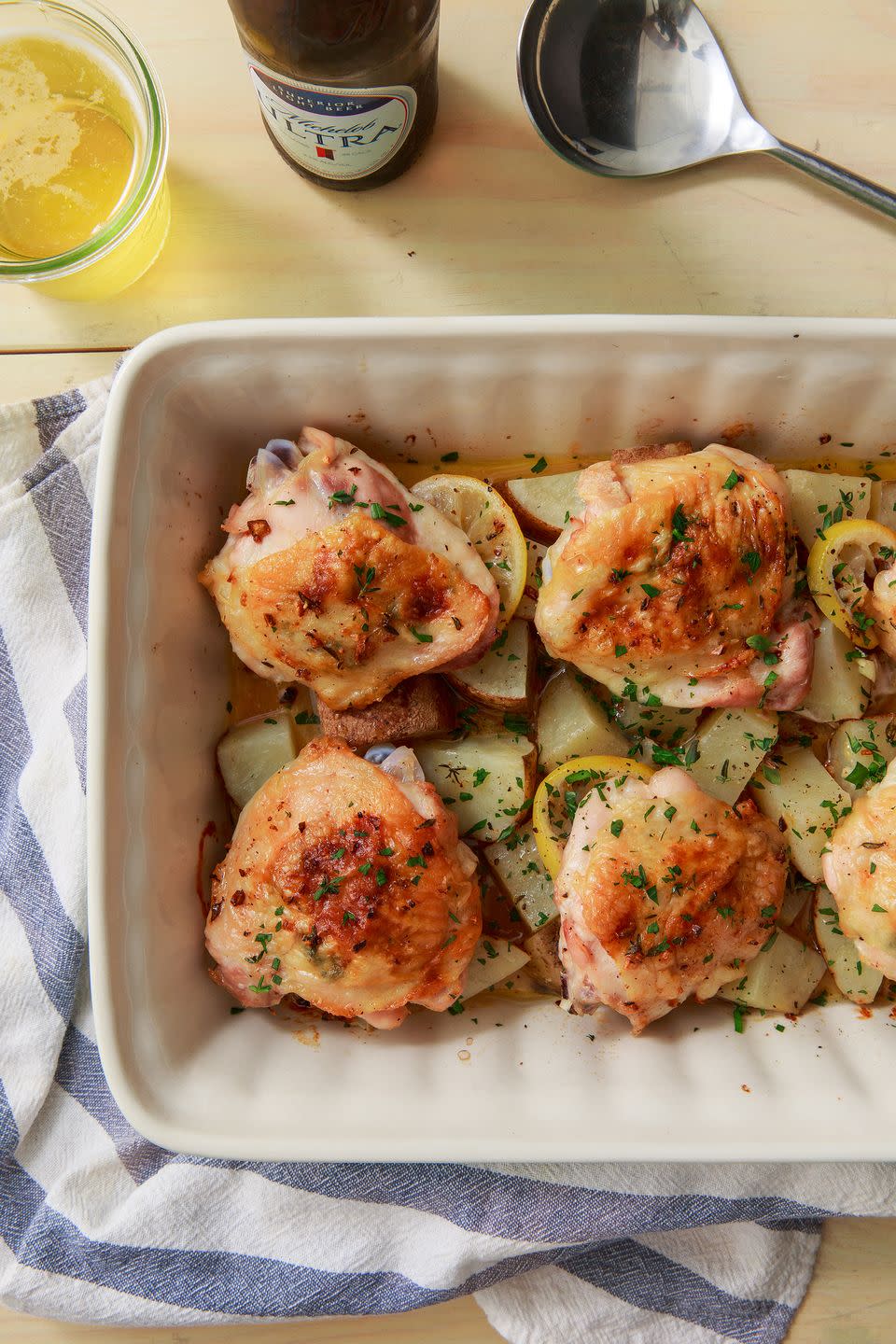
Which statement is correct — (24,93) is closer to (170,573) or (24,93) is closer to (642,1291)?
(170,573)

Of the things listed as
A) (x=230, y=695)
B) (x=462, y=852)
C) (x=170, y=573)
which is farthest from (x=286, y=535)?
(x=462, y=852)

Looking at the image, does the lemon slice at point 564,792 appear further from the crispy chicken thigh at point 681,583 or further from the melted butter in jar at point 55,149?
the melted butter in jar at point 55,149

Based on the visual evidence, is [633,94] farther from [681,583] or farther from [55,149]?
[55,149]

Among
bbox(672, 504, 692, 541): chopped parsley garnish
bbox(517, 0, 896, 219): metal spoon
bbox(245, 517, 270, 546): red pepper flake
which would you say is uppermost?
bbox(517, 0, 896, 219): metal spoon

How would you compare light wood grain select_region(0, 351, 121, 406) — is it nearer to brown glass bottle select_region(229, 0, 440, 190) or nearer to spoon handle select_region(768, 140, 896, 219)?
brown glass bottle select_region(229, 0, 440, 190)


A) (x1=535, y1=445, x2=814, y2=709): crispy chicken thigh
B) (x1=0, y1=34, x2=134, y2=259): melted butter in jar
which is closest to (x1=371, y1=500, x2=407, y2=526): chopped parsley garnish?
(x1=535, y1=445, x2=814, y2=709): crispy chicken thigh

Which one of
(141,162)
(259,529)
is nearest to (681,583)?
(259,529)
